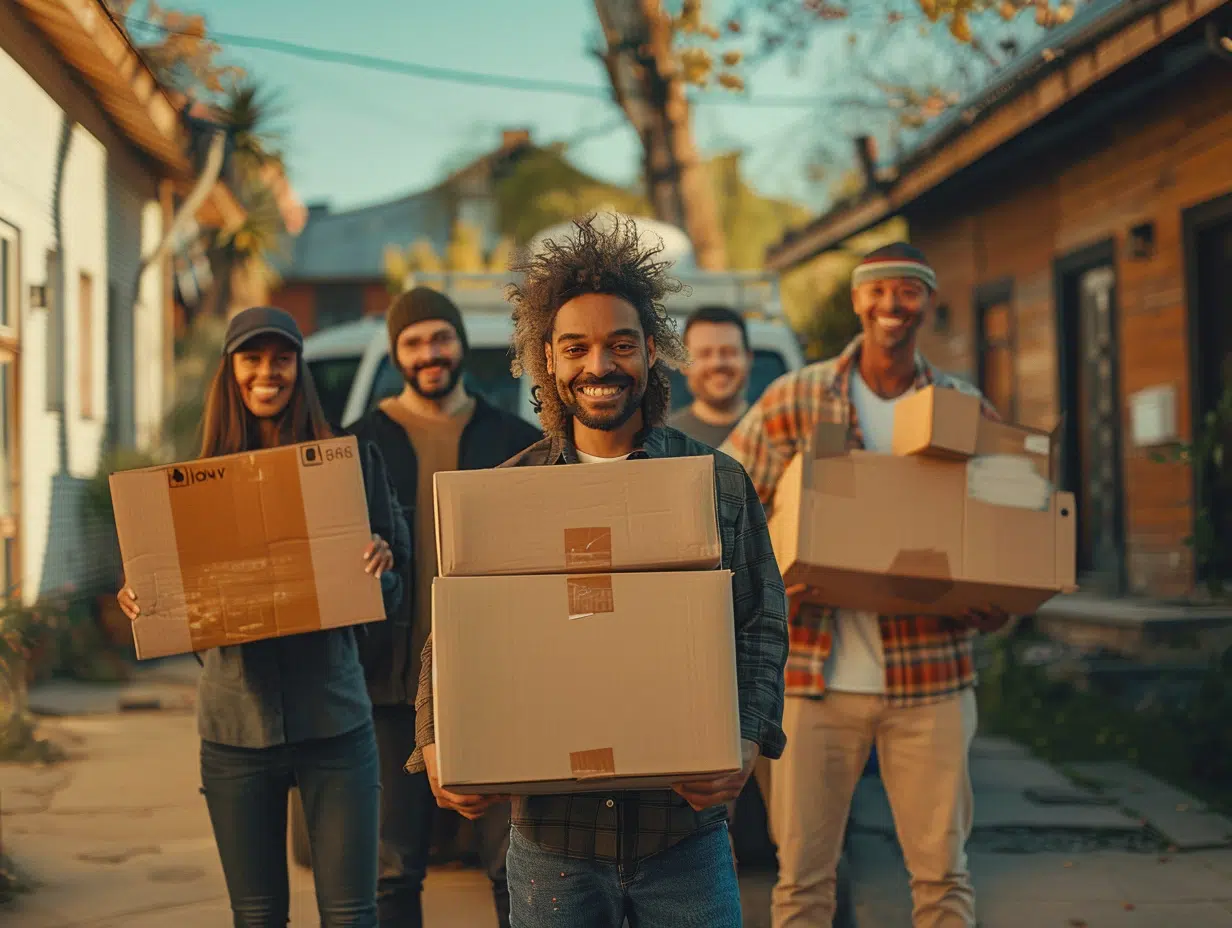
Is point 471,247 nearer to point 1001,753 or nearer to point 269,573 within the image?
point 1001,753

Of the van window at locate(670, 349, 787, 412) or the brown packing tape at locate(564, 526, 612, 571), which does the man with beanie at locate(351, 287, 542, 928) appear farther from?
the brown packing tape at locate(564, 526, 612, 571)

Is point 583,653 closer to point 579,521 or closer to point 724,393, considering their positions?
point 579,521

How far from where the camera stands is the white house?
965cm

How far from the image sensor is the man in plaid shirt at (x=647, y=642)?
274cm

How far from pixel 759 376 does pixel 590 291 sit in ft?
12.8

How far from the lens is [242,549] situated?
12.0 feet

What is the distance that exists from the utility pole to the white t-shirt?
12321mm

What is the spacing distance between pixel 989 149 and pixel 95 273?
714 cm

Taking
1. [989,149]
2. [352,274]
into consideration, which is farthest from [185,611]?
[352,274]

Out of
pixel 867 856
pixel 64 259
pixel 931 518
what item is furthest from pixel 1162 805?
pixel 64 259

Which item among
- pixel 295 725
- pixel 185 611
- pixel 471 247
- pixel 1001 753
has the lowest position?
pixel 1001 753

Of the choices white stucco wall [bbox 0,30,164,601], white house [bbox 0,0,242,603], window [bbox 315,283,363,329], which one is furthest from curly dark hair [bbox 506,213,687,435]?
window [bbox 315,283,363,329]

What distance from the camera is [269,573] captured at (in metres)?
3.66

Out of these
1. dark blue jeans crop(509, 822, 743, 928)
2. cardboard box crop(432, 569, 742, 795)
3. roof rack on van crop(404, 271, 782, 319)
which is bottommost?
dark blue jeans crop(509, 822, 743, 928)
